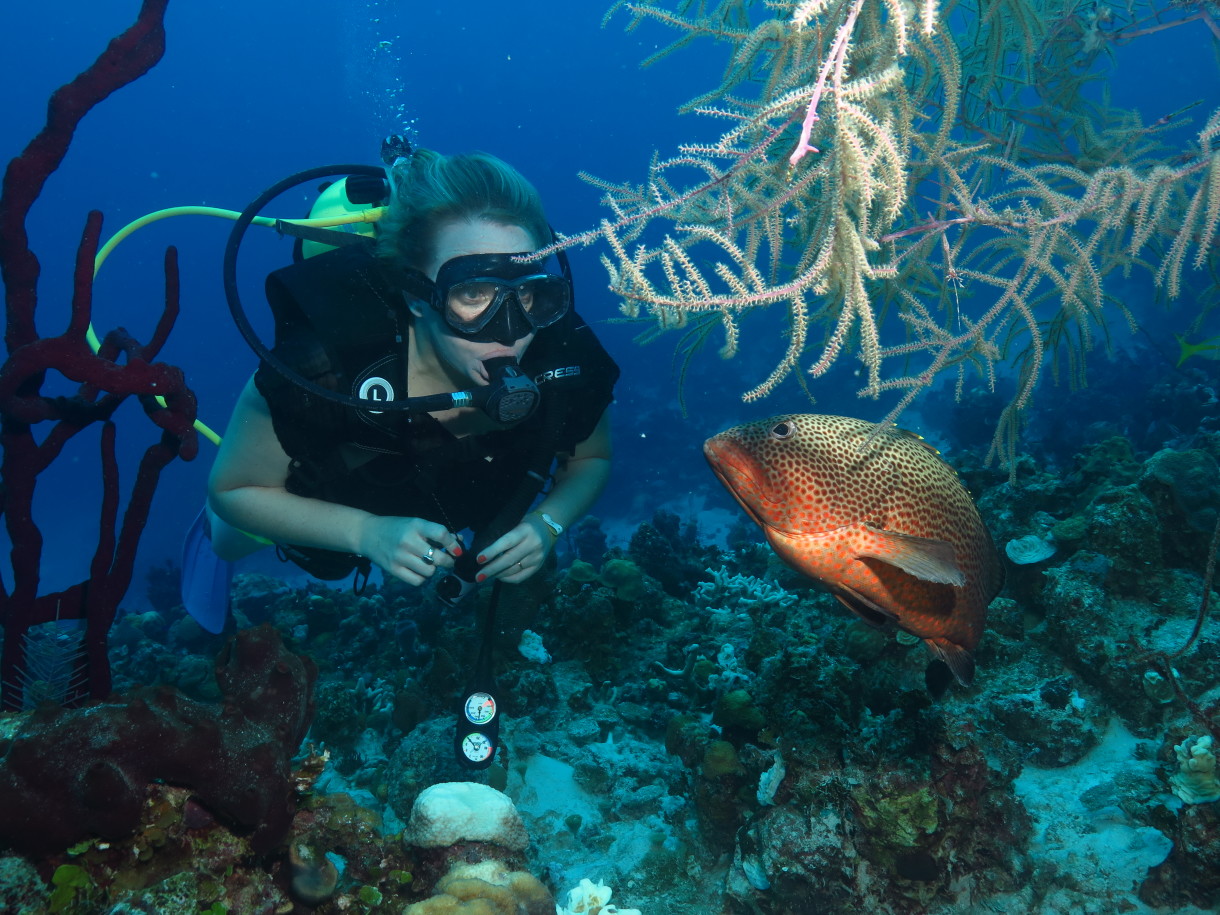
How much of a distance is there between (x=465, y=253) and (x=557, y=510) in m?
1.67

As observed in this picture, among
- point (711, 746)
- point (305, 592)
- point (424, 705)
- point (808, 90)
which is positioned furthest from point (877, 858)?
point (305, 592)

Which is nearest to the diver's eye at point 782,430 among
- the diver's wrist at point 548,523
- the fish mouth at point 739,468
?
the fish mouth at point 739,468

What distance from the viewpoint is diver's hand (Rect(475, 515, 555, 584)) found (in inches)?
114

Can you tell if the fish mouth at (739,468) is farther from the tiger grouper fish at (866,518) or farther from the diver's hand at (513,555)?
the diver's hand at (513,555)

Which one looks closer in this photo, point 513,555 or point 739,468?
point 739,468

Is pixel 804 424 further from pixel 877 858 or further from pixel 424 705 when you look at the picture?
pixel 424 705

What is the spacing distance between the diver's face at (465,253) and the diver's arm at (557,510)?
2.83ft

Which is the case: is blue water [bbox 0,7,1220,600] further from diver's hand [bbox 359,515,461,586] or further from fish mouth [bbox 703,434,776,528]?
fish mouth [bbox 703,434,776,528]

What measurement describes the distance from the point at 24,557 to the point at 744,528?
11.2 meters

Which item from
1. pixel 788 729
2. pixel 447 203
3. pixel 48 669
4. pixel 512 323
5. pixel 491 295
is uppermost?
pixel 447 203

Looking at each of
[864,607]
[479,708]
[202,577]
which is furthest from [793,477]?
[202,577]

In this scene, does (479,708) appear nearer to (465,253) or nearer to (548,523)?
(548,523)

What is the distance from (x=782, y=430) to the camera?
196cm

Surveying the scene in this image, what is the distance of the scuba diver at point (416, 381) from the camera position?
288 centimetres
